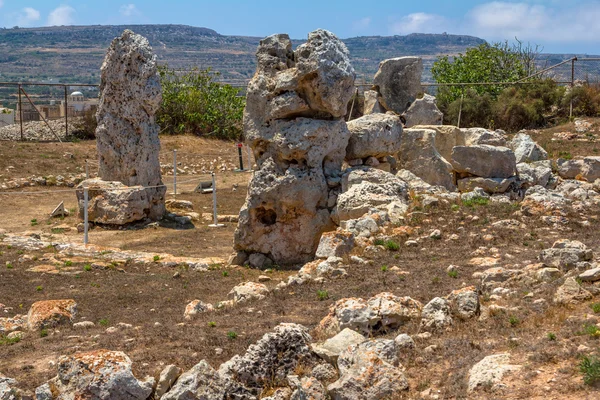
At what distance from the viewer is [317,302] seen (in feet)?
33.1

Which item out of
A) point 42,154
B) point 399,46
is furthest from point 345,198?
point 399,46

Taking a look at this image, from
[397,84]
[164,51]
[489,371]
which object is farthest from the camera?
[164,51]

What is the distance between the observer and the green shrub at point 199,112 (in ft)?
117

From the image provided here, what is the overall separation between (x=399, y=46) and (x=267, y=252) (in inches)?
6601

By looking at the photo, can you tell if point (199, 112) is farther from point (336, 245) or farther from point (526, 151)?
point (336, 245)

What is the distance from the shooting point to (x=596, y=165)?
17.5 metres

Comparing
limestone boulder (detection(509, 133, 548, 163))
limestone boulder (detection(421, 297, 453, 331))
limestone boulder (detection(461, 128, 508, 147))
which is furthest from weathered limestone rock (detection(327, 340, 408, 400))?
limestone boulder (detection(509, 133, 548, 163))

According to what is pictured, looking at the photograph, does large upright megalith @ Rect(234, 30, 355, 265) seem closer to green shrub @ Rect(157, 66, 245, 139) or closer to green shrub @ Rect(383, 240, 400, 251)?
green shrub @ Rect(383, 240, 400, 251)

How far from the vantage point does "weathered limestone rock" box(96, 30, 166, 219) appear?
20.0 m

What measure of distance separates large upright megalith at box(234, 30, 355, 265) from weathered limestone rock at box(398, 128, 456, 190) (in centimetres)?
214

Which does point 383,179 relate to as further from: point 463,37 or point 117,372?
point 463,37

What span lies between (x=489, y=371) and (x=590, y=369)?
84 centimetres

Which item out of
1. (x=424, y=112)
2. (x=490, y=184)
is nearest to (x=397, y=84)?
(x=424, y=112)

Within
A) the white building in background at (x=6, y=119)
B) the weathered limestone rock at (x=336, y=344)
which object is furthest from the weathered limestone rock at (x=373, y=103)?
the white building in background at (x=6, y=119)
